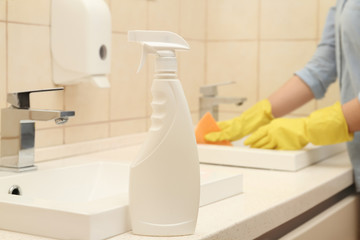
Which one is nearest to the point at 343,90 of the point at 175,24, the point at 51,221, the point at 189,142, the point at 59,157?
the point at 175,24

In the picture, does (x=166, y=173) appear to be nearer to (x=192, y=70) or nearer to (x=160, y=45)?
(x=160, y=45)

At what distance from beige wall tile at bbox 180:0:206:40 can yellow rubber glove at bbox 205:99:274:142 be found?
401 mm

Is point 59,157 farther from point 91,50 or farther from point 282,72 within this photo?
point 282,72

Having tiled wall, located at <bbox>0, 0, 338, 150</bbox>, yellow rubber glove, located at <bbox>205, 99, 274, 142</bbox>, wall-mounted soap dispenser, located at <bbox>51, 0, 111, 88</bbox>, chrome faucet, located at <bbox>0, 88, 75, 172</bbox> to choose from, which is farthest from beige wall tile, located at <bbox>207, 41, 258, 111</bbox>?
chrome faucet, located at <bbox>0, 88, 75, 172</bbox>

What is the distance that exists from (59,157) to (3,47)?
306mm

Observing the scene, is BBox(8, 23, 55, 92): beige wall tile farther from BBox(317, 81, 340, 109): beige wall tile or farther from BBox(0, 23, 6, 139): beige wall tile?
BBox(317, 81, 340, 109): beige wall tile

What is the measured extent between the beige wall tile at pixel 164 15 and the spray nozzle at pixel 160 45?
0.94 m

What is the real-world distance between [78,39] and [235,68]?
33.2 inches

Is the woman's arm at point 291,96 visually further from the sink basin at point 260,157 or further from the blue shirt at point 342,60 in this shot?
the sink basin at point 260,157

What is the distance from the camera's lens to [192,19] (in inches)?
79.0

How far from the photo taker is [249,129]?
5.52ft

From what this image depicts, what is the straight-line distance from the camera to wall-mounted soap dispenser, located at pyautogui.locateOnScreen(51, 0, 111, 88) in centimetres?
135

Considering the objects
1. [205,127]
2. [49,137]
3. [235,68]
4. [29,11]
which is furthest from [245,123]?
[29,11]

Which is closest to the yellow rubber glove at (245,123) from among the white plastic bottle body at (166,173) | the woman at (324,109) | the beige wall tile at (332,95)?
the woman at (324,109)
